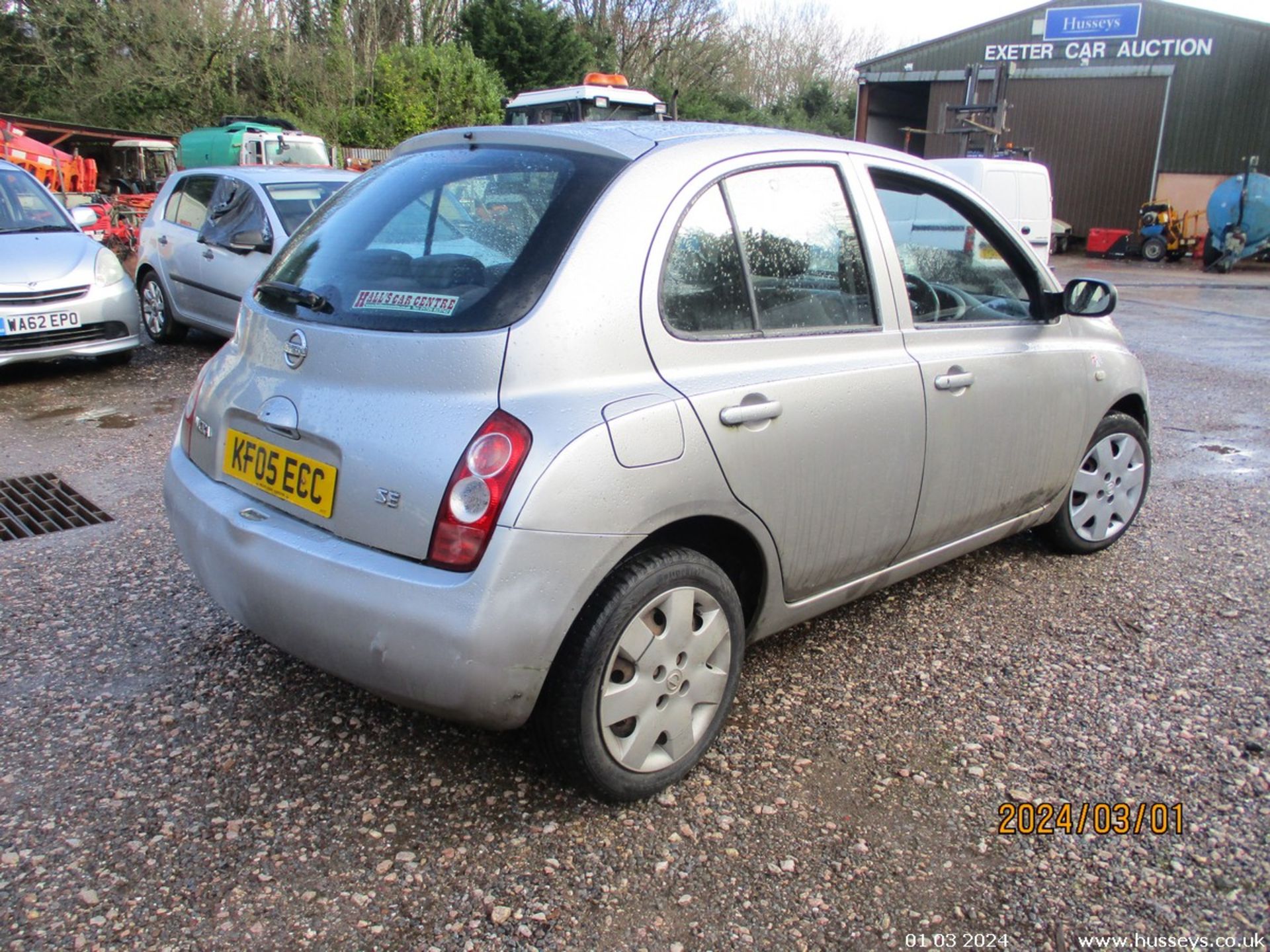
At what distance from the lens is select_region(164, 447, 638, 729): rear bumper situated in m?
2.18

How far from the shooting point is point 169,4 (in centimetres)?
2448

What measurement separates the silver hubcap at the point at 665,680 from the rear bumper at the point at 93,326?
20.9ft

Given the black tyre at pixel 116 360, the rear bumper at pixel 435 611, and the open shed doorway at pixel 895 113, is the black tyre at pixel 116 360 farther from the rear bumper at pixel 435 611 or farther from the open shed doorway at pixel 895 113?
the open shed doorway at pixel 895 113

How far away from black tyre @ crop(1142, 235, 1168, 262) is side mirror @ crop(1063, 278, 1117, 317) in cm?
2499

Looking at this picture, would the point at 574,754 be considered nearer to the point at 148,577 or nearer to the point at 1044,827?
the point at 1044,827

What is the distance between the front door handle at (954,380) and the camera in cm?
318

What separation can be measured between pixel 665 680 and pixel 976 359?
1.64m

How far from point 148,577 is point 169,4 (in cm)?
2563

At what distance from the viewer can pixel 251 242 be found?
303 inches

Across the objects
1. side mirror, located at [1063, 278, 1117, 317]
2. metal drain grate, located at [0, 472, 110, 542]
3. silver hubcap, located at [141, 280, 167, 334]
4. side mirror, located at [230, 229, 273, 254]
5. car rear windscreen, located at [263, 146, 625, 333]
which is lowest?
metal drain grate, located at [0, 472, 110, 542]

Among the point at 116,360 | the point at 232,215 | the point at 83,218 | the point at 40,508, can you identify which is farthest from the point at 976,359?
the point at 83,218

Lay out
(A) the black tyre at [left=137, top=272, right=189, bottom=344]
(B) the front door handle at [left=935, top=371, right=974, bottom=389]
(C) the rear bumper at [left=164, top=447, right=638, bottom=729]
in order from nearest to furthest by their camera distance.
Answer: (C) the rear bumper at [left=164, top=447, right=638, bottom=729] → (B) the front door handle at [left=935, top=371, right=974, bottom=389] → (A) the black tyre at [left=137, top=272, right=189, bottom=344]

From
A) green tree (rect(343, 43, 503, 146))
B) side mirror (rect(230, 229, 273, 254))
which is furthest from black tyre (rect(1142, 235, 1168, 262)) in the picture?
side mirror (rect(230, 229, 273, 254))

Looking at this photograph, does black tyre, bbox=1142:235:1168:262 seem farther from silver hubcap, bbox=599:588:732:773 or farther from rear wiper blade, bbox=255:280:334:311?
rear wiper blade, bbox=255:280:334:311
